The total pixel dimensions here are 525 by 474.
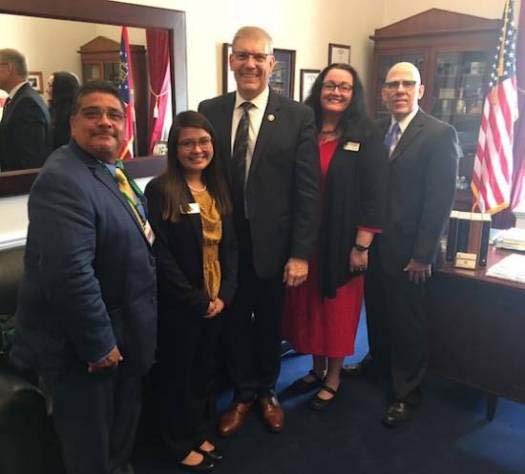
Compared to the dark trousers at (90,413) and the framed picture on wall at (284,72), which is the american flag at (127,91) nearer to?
the framed picture on wall at (284,72)

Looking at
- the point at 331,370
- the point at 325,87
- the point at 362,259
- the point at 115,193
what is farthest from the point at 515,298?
the point at 115,193

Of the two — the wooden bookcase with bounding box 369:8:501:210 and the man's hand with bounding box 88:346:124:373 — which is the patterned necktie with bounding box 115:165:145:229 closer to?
the man's hand with bounding box 88:346:124:373

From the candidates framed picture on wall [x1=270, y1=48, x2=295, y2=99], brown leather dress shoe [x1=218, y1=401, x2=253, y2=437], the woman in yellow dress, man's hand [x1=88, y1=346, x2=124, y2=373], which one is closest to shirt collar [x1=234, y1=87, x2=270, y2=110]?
the woman in yellow dress

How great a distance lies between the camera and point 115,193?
4.75 ft

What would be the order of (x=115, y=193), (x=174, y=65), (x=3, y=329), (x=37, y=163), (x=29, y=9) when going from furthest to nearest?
(x=174, y=65)
(x=37, y=163)
(x=29, y=9)
(x=3, y=329)
(x=115, y=193)

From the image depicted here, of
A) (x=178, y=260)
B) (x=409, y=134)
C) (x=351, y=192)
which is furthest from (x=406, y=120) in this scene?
(x=178, y=260)

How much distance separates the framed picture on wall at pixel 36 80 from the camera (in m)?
2.21

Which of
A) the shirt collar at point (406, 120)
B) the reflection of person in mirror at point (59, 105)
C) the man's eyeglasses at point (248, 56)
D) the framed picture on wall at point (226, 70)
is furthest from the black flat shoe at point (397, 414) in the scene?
the framed picture on wall at point (226, 70)

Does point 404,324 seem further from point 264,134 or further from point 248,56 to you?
point 248,56

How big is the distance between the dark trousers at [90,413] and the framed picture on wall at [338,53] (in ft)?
10.2

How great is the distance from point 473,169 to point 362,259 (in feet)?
6.46

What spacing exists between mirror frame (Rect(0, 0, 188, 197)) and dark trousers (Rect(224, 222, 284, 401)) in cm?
99

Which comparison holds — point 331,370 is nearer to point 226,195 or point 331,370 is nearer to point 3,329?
point 226,195

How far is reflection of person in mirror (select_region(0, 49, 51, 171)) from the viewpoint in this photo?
2143 millimetres
